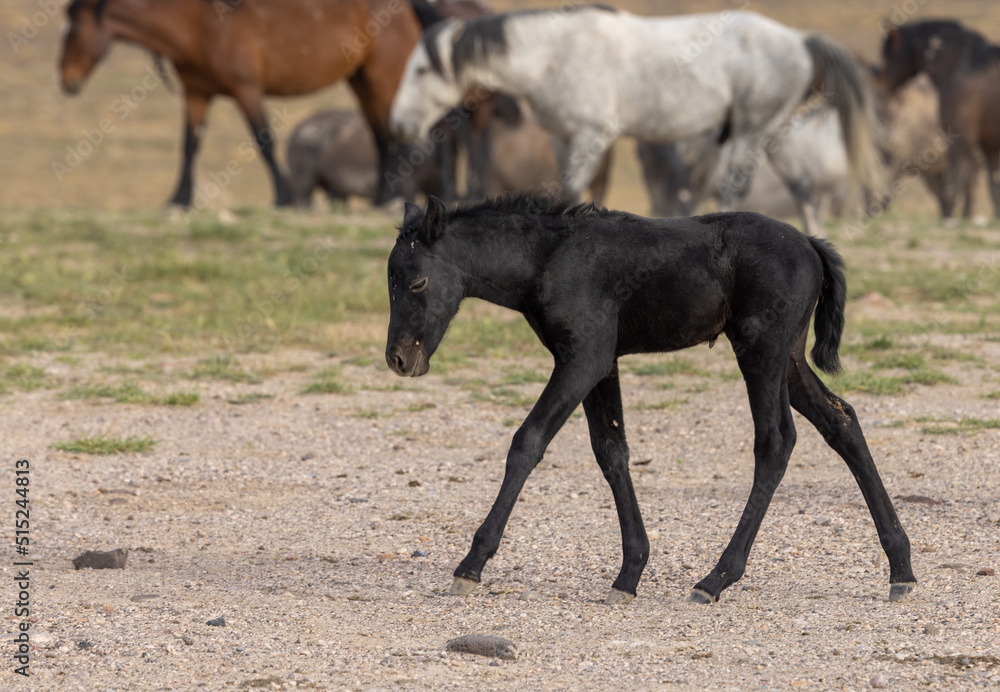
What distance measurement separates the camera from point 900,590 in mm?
4352

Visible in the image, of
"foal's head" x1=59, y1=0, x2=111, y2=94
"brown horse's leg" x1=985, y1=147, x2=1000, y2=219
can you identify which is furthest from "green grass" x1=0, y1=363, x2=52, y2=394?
"brown horse's leg" x1=985, y1=147, x2=1000, y2=219

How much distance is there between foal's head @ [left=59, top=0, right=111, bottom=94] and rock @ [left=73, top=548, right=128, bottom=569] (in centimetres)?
1009

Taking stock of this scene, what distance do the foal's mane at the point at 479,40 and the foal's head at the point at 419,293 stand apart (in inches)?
291

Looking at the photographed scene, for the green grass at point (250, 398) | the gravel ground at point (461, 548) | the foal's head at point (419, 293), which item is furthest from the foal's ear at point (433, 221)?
the green grass at point (250, 398)

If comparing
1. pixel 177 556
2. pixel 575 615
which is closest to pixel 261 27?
pixel 177 556

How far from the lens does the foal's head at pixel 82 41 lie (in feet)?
44.7

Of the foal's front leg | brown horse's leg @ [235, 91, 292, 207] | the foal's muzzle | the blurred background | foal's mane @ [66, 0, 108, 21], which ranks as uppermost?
foal's mane @ [66, 0, 108, 21]

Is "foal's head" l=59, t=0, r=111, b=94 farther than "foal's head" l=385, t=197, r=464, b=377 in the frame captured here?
Yes

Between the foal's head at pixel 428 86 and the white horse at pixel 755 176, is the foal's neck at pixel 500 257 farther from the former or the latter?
the white horse at pixel 755 176

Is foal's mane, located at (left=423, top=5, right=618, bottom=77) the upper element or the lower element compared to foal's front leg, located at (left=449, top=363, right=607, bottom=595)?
upper

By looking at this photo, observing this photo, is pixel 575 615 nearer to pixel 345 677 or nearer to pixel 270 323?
pixel 345 677

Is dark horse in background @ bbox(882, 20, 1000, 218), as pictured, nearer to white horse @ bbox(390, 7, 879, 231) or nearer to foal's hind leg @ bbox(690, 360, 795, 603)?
white horse @ bbox(390, 7, 879, 231)

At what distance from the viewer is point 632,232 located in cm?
449

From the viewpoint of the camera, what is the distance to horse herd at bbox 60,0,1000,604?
4.37 meters
